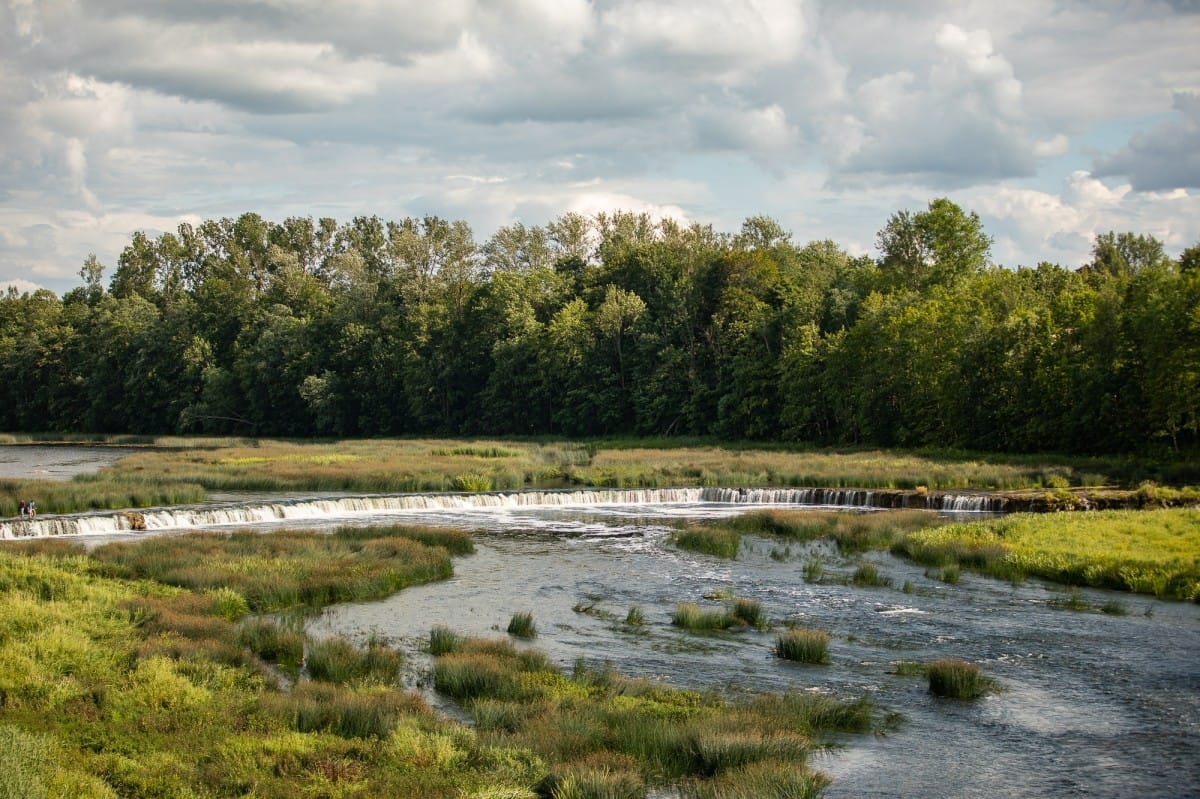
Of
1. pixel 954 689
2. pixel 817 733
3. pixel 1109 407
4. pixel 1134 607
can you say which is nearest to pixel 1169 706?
pixel 954 689

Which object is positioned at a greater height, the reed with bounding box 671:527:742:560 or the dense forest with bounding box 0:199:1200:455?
the dense forest with bounding box 0:199:1200:455

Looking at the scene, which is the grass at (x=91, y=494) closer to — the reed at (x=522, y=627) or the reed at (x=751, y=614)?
the reed at (x=522, y=627)

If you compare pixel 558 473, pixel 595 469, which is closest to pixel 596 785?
pixel 595 469

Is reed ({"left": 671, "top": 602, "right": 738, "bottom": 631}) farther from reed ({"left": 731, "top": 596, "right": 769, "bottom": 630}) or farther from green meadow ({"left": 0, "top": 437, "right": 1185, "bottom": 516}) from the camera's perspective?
green meadow ({"left": 0, "top": 437, "right": 1185, "bottom": 516})

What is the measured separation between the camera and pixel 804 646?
1998cm

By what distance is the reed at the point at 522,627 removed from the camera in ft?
72.5

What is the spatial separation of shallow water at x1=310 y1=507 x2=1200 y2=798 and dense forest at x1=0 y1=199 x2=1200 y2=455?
32.9 m

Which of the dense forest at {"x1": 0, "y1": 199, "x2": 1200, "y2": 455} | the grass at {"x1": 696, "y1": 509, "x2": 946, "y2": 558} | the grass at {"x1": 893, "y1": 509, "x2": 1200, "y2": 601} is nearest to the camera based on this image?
the grass at {"x1": 893, "y1": 509, "x2": 1200, "y2": 601}

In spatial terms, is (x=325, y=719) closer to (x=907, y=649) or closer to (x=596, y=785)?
(x=596, y=785)

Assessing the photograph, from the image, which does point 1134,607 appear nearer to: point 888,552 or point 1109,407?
point 888,552

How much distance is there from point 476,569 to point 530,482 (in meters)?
27.6

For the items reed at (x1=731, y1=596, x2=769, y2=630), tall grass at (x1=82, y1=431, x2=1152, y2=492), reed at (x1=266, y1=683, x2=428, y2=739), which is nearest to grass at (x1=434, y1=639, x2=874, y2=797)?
reed at (x1=266, y1=683, x2=428, y2=739)

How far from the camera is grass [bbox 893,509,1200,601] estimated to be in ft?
87.9

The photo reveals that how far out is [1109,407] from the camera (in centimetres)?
5584
